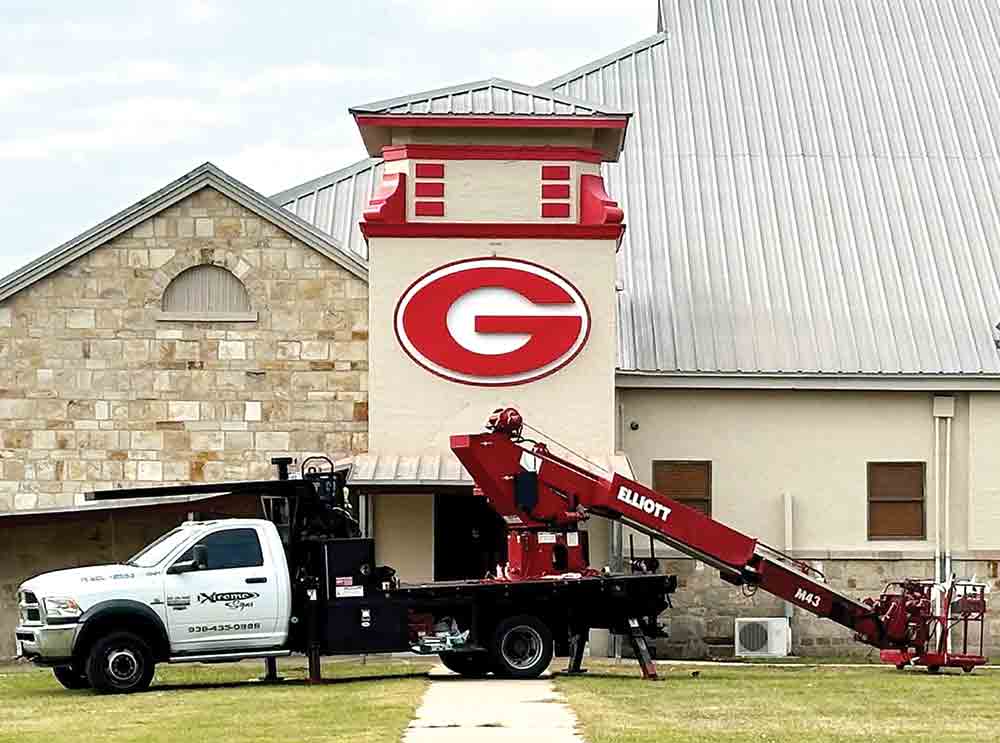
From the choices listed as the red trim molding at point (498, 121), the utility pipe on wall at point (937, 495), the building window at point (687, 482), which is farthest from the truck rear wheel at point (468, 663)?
the utility pipe on wall at point (937, 495)

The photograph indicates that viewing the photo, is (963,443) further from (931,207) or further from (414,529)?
(414,529)

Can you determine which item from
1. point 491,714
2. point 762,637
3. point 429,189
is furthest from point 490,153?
point 491,714

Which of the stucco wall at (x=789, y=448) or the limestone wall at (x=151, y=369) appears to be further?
the stucco wall at (x=789, y=448)

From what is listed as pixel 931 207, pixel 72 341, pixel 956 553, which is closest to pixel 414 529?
pixel 72 341

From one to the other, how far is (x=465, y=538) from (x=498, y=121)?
613cm

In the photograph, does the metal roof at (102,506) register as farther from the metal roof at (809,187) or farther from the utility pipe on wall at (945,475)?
the utility pipe on wall at (945,475)

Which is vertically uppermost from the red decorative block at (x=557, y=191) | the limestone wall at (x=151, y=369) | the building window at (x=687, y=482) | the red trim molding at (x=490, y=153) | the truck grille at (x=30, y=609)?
the red trim molding at (x=490, y=153)

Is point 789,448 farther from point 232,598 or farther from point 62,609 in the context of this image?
point 62,609

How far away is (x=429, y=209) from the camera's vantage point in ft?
95.7

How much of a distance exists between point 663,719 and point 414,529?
1156cm

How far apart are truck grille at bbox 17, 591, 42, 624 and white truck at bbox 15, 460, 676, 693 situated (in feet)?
0.07

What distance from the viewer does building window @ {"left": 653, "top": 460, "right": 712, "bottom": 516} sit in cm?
3127

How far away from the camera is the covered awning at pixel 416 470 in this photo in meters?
27.7

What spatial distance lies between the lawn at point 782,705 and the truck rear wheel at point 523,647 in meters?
0.40
